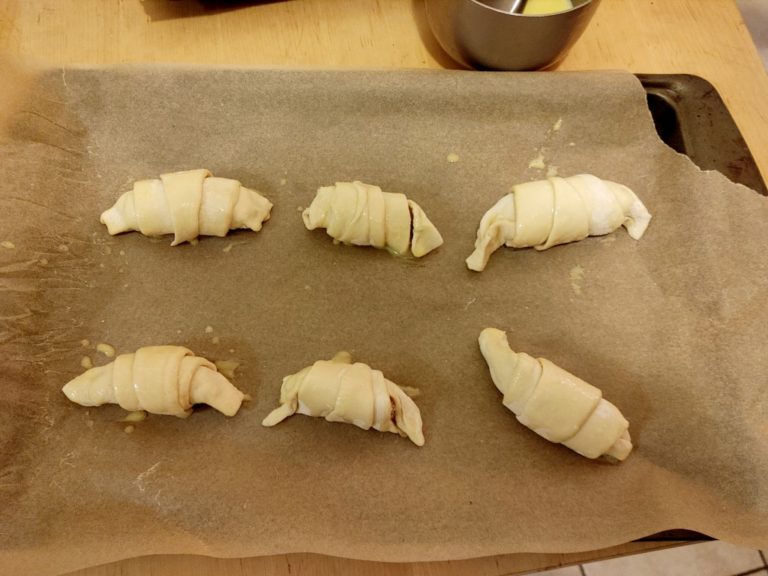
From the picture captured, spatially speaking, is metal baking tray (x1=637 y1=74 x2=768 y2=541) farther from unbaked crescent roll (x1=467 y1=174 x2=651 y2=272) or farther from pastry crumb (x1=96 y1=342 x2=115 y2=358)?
pastry crumb (x1=96 y1=342 x2=115 y2=358)

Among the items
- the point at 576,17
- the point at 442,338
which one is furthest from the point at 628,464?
the point at 576,17

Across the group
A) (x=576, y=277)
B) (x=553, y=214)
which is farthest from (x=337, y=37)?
(x=576, y=277)

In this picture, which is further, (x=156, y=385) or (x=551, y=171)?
(x=551, y=171)

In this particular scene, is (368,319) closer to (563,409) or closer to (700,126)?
(563,409)

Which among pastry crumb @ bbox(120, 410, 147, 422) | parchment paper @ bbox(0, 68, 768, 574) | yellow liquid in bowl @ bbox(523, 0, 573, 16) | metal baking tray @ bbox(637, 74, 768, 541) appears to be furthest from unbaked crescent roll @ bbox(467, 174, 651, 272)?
pastry crumb @ bbox(120, 410, 147, 422)

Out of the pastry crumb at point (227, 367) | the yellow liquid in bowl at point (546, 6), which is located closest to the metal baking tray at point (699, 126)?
the yellow liquid in bowl at point (546, 6)

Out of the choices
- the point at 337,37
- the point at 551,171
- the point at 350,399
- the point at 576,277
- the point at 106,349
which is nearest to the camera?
the point at 350,399

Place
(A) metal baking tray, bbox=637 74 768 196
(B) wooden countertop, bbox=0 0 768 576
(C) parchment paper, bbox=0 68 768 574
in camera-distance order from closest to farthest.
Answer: (C) parchment paper, bbox=0 68 768 574 → (A) metal baking tray, bbox=637 74 768 196 → (B) wooden countertop, bbox=0 0 768 576
